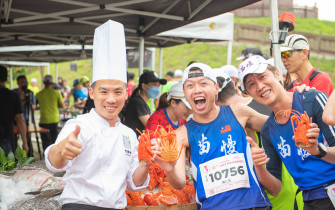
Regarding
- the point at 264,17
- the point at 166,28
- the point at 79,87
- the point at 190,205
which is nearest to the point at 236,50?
the point at 264,17

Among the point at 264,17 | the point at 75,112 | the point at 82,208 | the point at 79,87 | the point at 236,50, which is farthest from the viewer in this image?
the point at 264,17

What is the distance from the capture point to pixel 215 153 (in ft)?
8.59

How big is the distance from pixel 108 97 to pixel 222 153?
2.88 ft

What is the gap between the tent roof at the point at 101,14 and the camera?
16.7 ft

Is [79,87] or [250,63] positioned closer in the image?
[250,63]

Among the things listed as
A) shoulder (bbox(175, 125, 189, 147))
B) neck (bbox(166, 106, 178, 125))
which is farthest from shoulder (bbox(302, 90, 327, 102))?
neck (bbox(166, 106, 178, 125))

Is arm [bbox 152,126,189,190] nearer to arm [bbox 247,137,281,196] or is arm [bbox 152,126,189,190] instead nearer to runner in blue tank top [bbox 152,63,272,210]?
runner in blue tank top [bbox 152,63,272,210]

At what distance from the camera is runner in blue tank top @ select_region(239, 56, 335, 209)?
2.38 metres

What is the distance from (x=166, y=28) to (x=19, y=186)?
362cm

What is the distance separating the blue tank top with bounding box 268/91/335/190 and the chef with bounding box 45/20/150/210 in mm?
958

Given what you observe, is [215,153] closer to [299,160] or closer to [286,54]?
[299,160]

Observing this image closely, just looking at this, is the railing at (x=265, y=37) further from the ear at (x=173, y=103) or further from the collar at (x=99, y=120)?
the collar at (x=99, y=120)

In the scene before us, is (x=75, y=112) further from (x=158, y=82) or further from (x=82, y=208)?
(x=82, y=208)

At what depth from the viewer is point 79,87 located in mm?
12266
